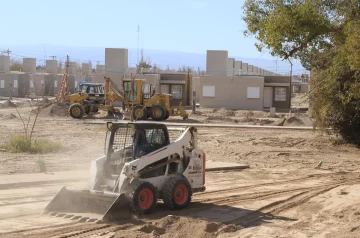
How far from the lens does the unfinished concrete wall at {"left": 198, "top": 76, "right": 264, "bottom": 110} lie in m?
60.2

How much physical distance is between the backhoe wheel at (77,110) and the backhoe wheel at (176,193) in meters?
32.3

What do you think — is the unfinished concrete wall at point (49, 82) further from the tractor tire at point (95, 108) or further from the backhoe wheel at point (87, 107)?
the backhoe wheel at point (87, 107)

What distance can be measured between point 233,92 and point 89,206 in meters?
49.1

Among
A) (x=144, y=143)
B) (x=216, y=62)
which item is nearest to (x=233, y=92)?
(x=216, y=62)

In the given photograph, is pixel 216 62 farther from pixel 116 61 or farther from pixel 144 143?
pixel 144 143

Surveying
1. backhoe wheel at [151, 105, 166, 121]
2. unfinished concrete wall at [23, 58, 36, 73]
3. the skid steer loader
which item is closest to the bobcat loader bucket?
the skid steer loader

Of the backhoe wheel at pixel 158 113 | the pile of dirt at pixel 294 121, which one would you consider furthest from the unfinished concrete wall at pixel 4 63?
the pile of dirt at pixel 294 121

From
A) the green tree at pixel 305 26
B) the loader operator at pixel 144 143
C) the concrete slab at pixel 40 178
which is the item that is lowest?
the concrete slab at pixel 40 178

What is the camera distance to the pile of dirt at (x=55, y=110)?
4762cm

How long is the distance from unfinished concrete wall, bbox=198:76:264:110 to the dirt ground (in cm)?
2800

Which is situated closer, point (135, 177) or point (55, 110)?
point (135, 177)

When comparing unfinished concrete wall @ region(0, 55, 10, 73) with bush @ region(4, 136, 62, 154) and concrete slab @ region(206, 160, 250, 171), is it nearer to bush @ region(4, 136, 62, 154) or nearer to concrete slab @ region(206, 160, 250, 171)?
bush @ region(4, 136, 62, 154)

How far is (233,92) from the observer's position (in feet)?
199

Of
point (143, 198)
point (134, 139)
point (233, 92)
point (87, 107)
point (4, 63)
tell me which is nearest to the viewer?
point (143, 198)
